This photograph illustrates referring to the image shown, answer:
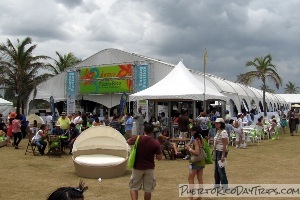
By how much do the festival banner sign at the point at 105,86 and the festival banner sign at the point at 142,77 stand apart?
2.26ft

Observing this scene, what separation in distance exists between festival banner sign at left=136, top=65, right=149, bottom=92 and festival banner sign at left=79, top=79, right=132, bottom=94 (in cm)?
69

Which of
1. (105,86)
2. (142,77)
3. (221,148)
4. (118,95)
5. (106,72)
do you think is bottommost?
(221,148)

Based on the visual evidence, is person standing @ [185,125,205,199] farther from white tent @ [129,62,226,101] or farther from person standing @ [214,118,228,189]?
white tent @ [129,62,226,101]

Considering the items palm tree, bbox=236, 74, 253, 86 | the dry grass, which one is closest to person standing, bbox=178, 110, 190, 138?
the dry grass

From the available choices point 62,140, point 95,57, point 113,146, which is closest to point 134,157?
point 113,146

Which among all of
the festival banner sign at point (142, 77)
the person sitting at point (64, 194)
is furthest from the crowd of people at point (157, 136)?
the person sitting at point (64, 194)

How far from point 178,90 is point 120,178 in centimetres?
784

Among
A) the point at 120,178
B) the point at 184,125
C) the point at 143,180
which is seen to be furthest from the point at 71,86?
the point at 143,180

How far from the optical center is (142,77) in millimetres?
23500

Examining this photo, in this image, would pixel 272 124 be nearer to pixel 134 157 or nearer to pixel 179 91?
pixel 179 91

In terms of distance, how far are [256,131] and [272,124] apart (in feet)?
10.1

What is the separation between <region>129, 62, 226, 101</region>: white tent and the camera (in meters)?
15.7

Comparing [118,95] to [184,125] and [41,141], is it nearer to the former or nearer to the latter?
[184,125]

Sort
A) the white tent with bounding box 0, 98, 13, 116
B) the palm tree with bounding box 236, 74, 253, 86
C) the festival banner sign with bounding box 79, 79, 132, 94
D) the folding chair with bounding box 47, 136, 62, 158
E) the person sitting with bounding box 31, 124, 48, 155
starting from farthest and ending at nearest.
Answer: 1. the palm tree with bounding box 236, 74, 253, 86
2. the white tent with bounding box 0, 98, 13, 116
3. the festival banner sign with bounding box 79, 79, 132, 94
4. the person sitting with bounding box 31, 124, 48, 155
5. the folding chair with bounding box 47, 136, 62, 158
